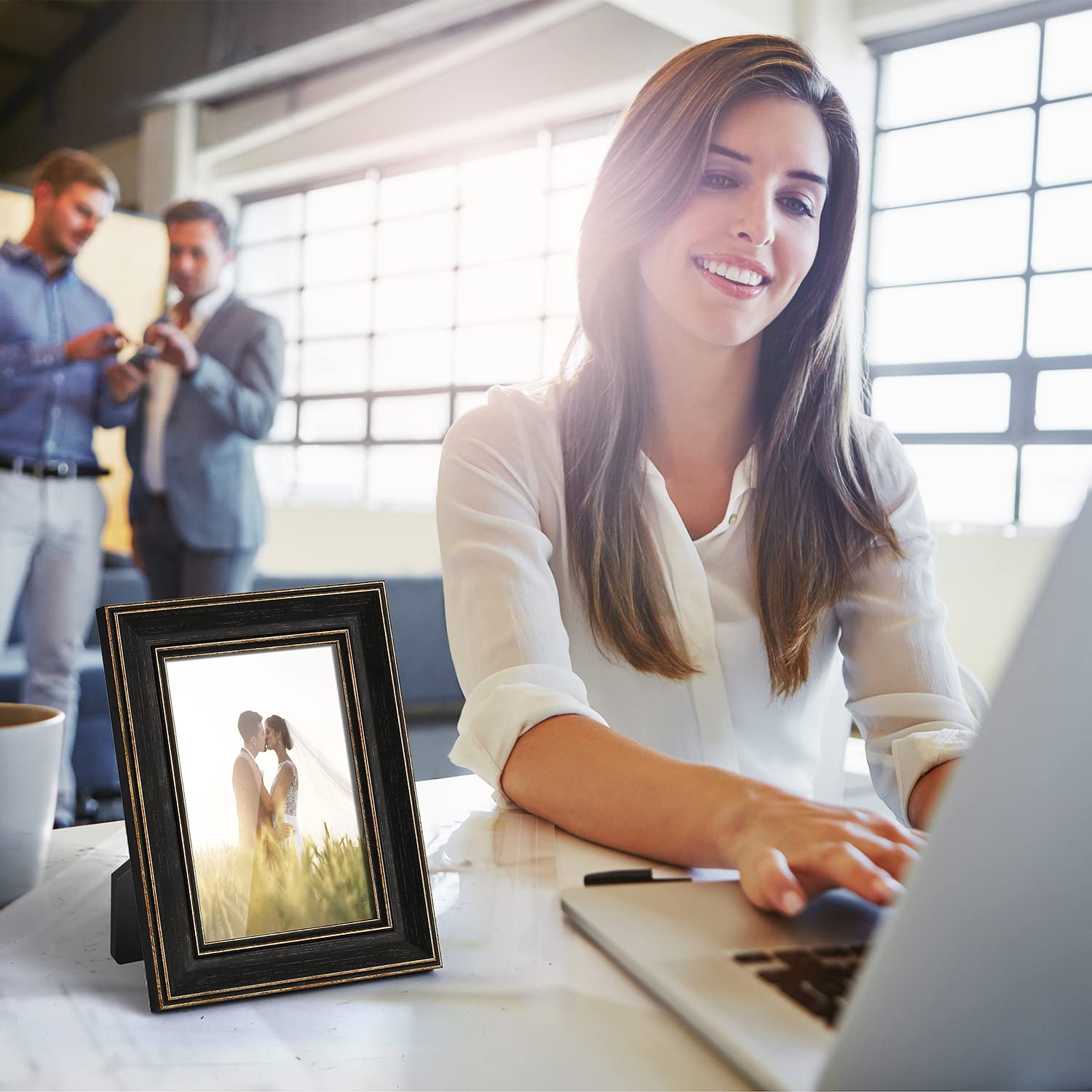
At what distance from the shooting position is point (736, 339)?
104 centimetres

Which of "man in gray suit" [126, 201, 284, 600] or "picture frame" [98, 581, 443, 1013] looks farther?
"man in gray suit" [126, 201, 284, 600]

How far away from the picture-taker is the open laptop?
0.90 feet

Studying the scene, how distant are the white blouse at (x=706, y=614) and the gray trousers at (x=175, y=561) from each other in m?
2.38

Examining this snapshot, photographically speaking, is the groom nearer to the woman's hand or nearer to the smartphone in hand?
the woman's hand

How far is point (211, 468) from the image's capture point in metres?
3.31

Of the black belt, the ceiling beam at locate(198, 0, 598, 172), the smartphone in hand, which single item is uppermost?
the ceiling beam at locate(198, 0, 598, 172)

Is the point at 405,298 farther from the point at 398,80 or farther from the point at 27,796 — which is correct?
the point at 27,796

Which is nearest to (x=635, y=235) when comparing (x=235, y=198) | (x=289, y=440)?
(x=289, y=440)

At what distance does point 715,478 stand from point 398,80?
15.8 ft

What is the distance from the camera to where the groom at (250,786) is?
46cm

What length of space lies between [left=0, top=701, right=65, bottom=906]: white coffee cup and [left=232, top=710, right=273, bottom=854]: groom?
0.12m

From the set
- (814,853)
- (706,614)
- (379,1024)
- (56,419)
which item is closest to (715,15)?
(56,419)

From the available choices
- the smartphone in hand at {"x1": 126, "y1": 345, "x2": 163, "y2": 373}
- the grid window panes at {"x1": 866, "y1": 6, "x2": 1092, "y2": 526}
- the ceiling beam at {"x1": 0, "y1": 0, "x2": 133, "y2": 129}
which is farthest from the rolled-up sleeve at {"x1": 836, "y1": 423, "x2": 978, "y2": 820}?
the ceiling beam at {"x1": 0, "y1": 0, "x2": 133, "y2": 129}

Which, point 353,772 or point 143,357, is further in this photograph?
point 143,357
